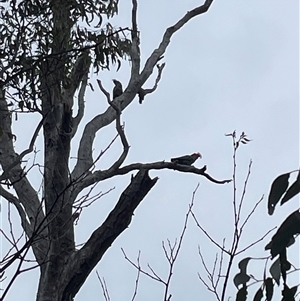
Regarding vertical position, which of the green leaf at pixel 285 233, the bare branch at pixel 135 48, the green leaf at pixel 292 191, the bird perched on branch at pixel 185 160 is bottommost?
the green leaf at pixel 285 233

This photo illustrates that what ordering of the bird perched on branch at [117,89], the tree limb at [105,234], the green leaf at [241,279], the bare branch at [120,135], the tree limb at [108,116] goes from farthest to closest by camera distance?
the bird perched on branch at [117,89] → the tree limb at [108,116] → the tree limb at [105,234] → the bare branch at [120,135] → the green leaf at [241,279]

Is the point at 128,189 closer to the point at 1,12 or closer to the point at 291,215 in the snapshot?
the point at 1,12

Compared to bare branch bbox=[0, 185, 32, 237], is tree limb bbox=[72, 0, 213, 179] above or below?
above

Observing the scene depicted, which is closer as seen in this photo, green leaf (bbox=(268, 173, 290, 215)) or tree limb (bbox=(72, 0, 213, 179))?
green leaf (bbox=(268, 173, 290, 215))

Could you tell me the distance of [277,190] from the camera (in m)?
1.65

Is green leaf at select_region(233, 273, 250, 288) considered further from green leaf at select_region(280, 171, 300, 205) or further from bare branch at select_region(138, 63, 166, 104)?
bare branch at select_region(138, 63, 166, 104)

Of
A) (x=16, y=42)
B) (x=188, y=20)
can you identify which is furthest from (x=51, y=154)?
(x=188, y=20)

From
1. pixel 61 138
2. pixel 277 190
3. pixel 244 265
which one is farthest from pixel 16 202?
pixel 277 190

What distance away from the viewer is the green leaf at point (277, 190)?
64.5 inches

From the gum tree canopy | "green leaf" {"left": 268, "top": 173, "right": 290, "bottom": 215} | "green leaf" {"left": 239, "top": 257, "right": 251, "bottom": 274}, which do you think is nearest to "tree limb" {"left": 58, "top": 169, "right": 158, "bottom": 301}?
the gum tree canopy

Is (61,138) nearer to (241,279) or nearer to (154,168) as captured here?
(154,168)

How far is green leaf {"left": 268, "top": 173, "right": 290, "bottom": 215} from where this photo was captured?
1.64 metres

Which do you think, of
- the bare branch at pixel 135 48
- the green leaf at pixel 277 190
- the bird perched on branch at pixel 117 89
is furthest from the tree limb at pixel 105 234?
the green leaf at pixel 277 190

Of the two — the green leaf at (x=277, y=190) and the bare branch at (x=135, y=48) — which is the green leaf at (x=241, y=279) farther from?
the bare branch at (x=135, y=48)
